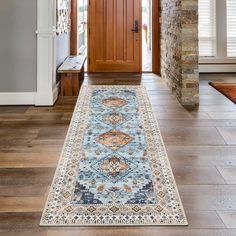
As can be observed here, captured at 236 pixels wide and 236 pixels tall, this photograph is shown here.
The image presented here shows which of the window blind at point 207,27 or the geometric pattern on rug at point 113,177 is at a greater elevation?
the window blind at point 207,27

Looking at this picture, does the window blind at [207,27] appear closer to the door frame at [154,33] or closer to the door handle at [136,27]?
the door frame at [154,33]

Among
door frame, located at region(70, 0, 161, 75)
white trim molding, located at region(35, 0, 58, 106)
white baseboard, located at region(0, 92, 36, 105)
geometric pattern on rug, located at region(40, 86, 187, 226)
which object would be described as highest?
door frame, located at region(70, 0, 161, 75)

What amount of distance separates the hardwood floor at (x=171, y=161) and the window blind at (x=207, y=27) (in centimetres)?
282

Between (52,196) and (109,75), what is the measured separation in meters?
5.22

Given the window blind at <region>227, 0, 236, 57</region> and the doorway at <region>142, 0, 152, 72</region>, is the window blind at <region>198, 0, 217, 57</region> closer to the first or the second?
the window blind at <region>227, 0, 236, 57</region>

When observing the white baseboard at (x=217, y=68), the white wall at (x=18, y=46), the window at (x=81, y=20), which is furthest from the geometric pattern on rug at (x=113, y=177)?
the window at (x=81, y=20)

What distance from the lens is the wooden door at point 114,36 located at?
294 inches

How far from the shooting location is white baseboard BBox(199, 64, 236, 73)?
24.3 ft

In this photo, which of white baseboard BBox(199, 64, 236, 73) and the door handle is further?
the door handle

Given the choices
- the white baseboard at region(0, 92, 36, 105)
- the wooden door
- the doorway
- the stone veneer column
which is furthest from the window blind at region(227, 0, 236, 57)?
the white baseboard at region(0, 92, 36, 105)

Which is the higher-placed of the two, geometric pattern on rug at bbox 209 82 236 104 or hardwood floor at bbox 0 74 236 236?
geometric pattern on rug at bbox 209 82 236 104

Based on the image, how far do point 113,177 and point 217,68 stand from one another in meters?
5.71

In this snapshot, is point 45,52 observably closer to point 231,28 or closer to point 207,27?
point 207,27

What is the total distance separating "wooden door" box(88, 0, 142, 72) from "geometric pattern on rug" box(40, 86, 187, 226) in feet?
12.4
